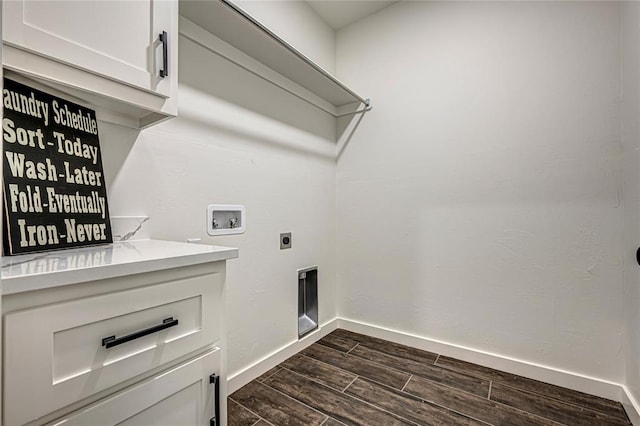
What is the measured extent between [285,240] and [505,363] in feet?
4.85

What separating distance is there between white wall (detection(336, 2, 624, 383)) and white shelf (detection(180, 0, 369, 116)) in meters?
0.48

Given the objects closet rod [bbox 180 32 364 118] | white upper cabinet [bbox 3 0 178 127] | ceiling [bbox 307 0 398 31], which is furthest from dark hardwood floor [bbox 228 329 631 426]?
ceiling [bbox 307 0 398 31]

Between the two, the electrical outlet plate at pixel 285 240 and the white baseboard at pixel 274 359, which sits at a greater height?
the electrical outlet plate at pixel 285 240

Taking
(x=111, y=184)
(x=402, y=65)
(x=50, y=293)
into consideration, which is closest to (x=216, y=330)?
(x=50, y=293)

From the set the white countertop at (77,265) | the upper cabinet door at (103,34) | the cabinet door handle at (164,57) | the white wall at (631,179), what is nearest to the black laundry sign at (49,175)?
the white countertop at (77,265)

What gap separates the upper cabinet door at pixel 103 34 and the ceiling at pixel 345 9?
1433 millimetres

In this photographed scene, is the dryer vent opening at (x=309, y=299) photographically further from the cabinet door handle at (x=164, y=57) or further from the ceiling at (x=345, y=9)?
the ceiling at (x=345, y=9)

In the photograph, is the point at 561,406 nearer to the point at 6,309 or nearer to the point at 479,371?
the point at 479,371

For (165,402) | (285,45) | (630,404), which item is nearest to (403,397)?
(630,404)

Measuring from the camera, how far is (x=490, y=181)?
1.79m

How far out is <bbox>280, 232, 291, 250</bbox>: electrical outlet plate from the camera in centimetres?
187

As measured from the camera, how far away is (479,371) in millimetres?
1739

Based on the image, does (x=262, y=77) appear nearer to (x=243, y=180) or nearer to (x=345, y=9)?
(x=243, y=180)

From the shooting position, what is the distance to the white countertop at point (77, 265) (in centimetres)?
56
